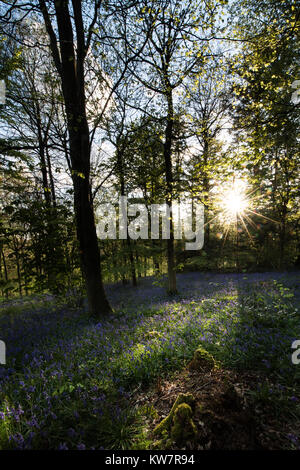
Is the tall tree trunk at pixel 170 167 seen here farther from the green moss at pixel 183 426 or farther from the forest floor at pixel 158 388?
the green moss at pixel 183 426

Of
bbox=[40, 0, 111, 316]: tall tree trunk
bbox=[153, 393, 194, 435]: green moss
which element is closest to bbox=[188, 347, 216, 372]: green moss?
bbox=[153, 393, 194, 435]: green moss

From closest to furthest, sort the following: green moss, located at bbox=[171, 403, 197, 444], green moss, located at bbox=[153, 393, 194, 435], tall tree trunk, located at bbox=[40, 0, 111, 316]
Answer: green moss, located at bbox=[171, 403, 197, 444] < green moss, located at bbox=[153, 393, 194, 435] < tall tree trunk, located at bbox=[40, 0, 111, 316]

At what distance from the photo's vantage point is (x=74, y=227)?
8617 mm

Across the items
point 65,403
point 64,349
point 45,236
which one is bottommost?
point 64,349

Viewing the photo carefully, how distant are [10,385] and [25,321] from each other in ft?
16.7

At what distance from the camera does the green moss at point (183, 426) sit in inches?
79.4

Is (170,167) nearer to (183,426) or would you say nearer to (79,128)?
(79,128)

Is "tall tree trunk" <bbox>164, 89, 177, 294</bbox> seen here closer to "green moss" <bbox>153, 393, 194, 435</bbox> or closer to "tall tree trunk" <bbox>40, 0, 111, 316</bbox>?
"tall tree trunk" <bbox>40, 0, 111, 316</bbox>

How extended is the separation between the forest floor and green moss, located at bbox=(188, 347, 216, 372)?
0.08 metres

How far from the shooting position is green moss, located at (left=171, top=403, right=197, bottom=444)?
6.62 feet

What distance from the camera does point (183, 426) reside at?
6.89 feet

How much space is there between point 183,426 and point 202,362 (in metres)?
1.25

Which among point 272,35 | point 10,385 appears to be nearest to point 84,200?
point 10,385
